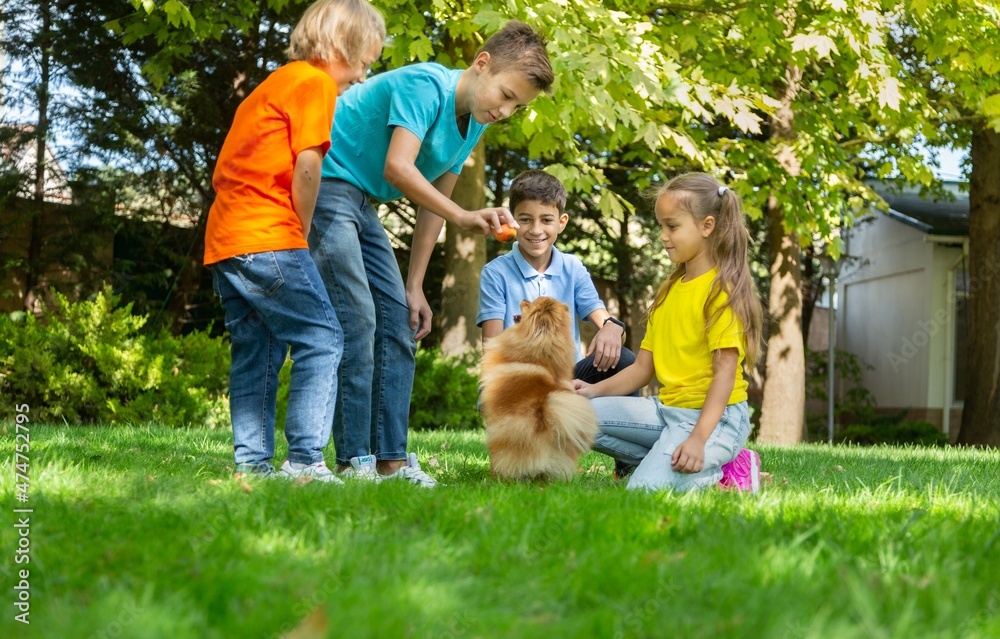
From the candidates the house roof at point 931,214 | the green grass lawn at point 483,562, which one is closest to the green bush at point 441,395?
the green grass lawn at point 483,562

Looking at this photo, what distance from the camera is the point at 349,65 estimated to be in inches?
155

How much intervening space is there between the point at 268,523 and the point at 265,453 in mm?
1483

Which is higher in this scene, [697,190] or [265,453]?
[697,190]

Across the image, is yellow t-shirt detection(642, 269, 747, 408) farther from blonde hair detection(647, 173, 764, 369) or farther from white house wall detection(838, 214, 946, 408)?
white house wall detection(838, 214, 946, 408)

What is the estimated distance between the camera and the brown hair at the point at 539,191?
195 inches

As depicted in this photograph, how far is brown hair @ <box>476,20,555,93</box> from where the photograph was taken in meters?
4.02

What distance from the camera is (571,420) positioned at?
398 cm

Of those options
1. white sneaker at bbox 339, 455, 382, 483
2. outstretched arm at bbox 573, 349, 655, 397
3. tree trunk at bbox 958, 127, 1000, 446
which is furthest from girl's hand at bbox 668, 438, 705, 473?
tree trunk at bbox 958, 127, 1000, 446

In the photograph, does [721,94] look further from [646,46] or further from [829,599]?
[829,599]

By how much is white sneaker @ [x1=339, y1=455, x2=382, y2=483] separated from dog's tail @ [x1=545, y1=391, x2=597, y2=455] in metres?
0.80

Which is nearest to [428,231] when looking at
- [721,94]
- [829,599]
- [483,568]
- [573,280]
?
[573,280]

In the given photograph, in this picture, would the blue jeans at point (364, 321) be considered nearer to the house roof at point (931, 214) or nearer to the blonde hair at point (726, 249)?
the blonde hair at point (726, 249)

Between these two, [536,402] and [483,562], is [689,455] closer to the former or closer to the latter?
[536,402]

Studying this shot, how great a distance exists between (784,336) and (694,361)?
348 inches
